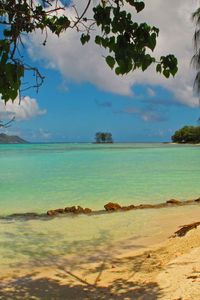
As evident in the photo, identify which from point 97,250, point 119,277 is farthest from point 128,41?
point 97,250

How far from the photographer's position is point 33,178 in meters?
21.1

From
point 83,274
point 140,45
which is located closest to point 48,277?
point 83,274

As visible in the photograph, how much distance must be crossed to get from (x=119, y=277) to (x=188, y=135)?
96.2 m

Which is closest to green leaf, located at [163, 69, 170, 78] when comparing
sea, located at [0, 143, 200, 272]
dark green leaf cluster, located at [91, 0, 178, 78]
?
dark green leaf cluster, located at [91, 0, 178, 78]

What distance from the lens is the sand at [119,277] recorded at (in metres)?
4.82

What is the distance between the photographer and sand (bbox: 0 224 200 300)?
15.8 ft

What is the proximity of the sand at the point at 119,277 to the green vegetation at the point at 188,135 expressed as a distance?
91.3m

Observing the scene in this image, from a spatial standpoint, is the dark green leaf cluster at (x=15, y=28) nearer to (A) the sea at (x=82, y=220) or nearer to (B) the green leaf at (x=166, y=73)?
(B) the green leaf at (x=166, y=73)

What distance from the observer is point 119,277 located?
560 centimetres

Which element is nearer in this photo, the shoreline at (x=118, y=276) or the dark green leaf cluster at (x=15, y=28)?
the dark green leaf cluster at (x=15, y=28)

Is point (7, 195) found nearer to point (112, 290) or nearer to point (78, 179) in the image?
point (78, 179)

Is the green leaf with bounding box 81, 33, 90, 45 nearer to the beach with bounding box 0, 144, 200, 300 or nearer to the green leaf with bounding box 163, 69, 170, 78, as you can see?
the green leaf with bounding box 163, 69, 170, 78

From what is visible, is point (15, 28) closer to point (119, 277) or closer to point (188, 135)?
point (119, 277)

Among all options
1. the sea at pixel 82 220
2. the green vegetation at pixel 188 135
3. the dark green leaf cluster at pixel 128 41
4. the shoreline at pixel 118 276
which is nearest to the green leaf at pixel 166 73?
the dark green leaf cluster at pixel 128 41
